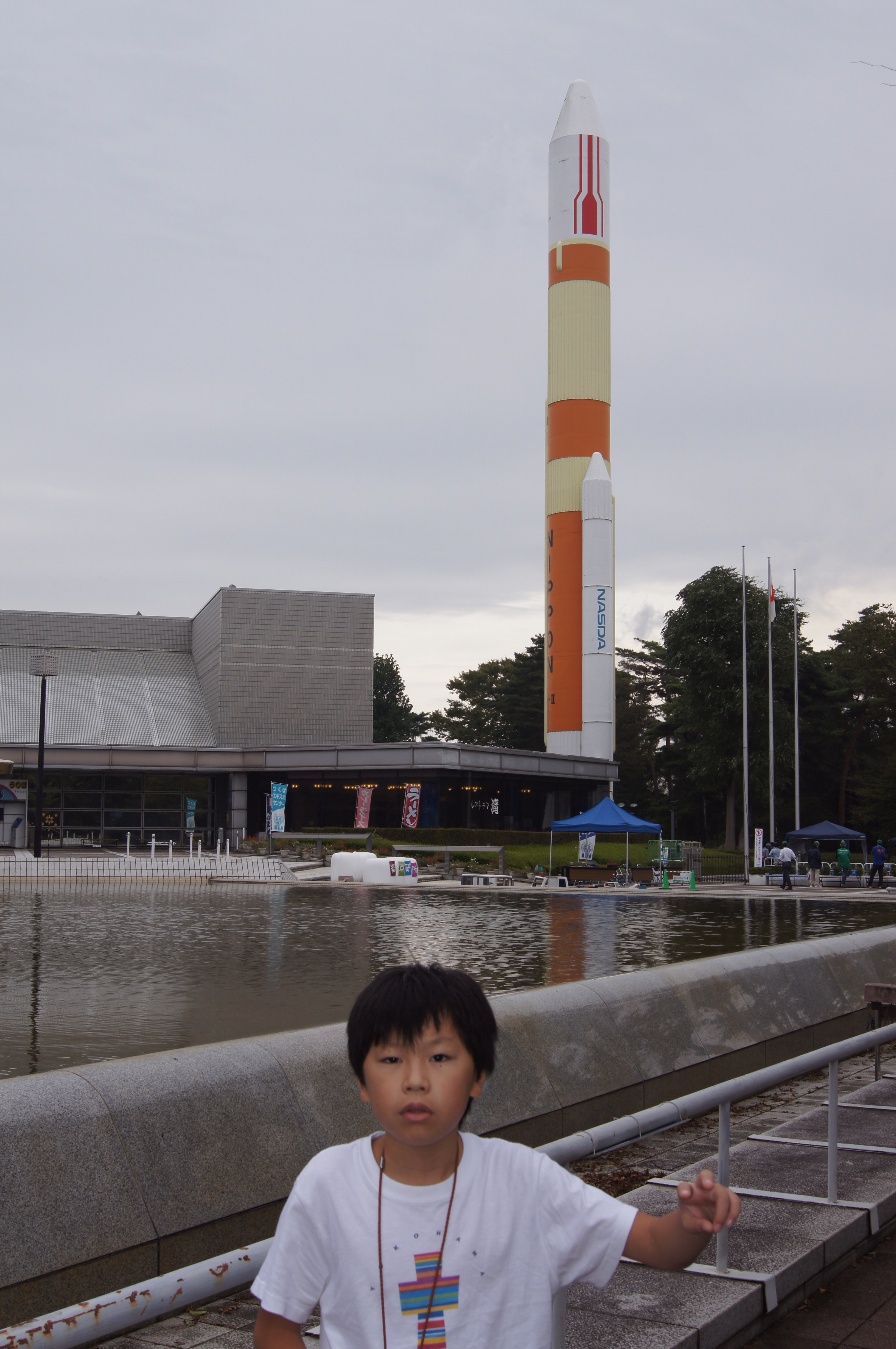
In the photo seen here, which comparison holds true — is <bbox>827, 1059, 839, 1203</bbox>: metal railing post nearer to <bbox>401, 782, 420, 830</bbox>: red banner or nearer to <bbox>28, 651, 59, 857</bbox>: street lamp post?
<bbox>28, 651, 59, 857</bbox>: street lamp post

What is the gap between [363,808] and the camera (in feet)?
164

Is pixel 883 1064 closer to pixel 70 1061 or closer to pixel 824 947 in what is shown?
pixel 824 947

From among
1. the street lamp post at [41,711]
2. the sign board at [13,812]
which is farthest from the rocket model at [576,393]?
the street lamp post at [41,711]

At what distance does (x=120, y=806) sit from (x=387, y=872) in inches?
921

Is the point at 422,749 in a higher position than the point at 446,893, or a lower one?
higher

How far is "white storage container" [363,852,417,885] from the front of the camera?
36.7 m

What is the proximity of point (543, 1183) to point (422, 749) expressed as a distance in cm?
5056

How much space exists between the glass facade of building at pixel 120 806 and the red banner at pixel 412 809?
37.0 feet

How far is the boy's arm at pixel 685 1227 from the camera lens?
227cm

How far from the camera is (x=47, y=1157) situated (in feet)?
14.9

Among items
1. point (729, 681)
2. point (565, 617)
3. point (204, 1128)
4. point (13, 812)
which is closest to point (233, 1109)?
point (204, 1128)

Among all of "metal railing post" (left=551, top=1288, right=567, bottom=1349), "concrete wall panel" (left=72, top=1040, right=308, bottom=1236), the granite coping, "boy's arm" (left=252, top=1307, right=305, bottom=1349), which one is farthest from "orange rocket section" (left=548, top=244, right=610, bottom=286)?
"boy's arm" (left=252, top=1307, right=305, bottom=1349)

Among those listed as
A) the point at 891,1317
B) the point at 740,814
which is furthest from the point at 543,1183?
the point at 740,814

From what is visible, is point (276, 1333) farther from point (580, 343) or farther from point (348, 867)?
point (580, 343)
